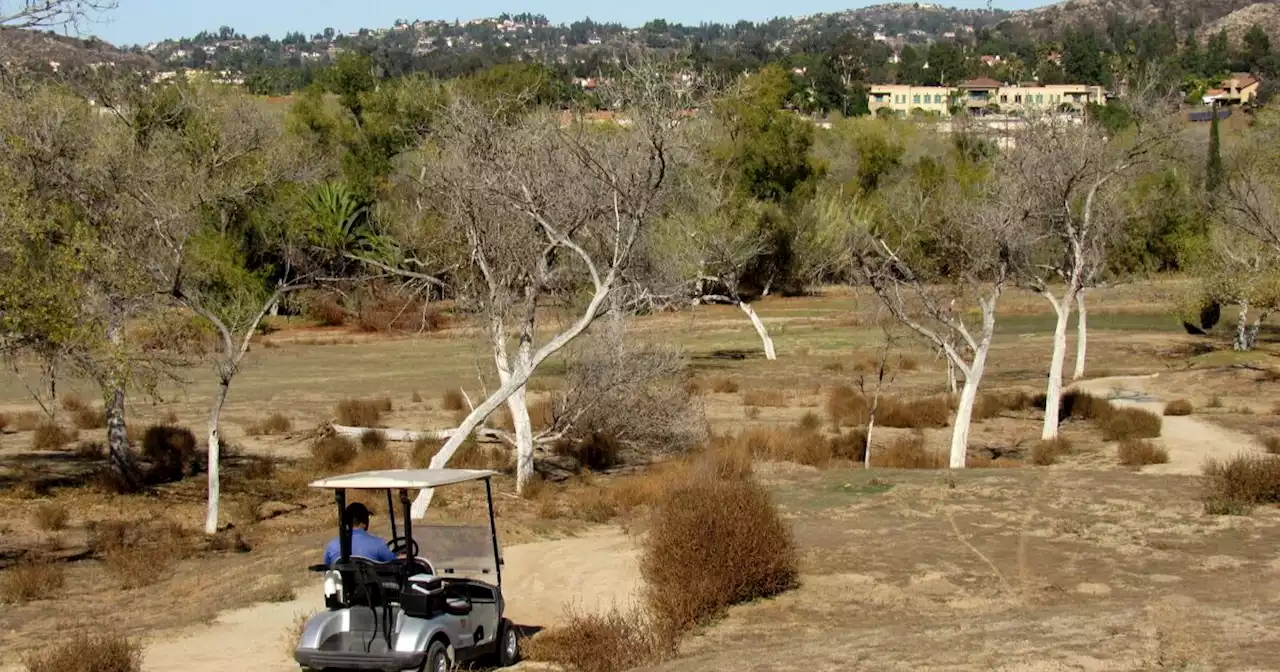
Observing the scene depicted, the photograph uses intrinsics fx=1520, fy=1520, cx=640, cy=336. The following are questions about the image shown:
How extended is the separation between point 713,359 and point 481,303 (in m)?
23.4

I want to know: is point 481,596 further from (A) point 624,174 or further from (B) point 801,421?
(B) point 801,421

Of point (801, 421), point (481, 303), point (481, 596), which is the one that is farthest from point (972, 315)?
point (481, 596)

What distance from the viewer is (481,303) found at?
23.7 metres

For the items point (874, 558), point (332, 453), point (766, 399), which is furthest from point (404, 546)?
point (766, 399)

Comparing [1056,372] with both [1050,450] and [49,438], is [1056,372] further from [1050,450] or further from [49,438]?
[49,438]

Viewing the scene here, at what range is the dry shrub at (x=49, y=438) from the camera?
2855cm

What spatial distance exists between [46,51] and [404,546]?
11686 millimetres

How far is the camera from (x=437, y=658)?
11383 millimetres

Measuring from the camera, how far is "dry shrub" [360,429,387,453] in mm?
27625

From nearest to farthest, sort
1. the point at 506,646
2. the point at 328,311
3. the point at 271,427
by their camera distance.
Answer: the point at 506,646 < the point at 271,427 < the point at 328,311

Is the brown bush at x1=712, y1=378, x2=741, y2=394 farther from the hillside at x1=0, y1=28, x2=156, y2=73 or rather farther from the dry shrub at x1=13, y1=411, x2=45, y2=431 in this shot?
the hillside at x1=0, y1=28, x2=156, y2=73

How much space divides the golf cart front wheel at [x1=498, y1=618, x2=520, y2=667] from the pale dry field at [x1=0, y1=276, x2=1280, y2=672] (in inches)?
62.1

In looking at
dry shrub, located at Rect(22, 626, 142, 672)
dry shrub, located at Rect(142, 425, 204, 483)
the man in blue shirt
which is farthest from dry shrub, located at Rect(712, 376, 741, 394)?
the man in blue shirt

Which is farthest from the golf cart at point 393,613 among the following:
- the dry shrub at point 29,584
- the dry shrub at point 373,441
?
the dry shrub at point 373,441
